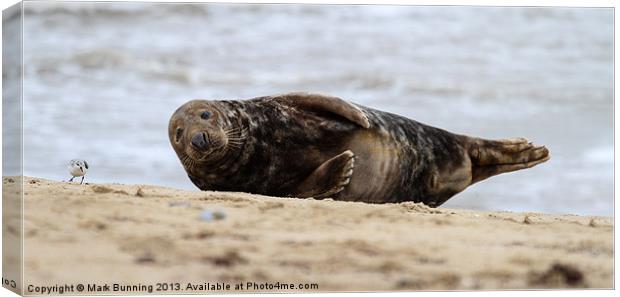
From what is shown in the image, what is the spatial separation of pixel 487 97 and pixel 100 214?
3664mm

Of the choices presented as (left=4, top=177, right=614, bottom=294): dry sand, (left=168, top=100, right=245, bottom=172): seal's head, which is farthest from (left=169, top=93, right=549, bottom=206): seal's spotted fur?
(left=4, top=177, right=614, bottom=294): dry sand

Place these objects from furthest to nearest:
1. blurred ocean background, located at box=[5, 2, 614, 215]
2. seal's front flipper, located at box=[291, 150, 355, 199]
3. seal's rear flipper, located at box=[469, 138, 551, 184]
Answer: seal's rear flipper, located at box=[469, 138, 551, 184] < blurred ocean background, located at box=[5, 2, 614, 215] < seal's front flipper, located at box=[291, 150, 355, 199]

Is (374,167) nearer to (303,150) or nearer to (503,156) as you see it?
(303,150)

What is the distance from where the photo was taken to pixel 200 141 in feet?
23.6

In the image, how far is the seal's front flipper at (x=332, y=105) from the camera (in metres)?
7.65

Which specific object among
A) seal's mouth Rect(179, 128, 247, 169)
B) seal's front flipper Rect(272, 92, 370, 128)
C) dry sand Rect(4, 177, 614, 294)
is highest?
seal's front flipper Rect(272, 92, 370, 128)

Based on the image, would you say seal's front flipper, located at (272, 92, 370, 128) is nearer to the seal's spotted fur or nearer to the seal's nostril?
the seal's spotted fur

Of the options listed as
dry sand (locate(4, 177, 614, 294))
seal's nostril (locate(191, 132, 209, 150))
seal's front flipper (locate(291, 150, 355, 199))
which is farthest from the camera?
seal's front flipper (locate(291, 150, 355, 199))

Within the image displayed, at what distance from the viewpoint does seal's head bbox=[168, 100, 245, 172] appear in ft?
23.8

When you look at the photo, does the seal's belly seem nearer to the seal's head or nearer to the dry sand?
the seal's head

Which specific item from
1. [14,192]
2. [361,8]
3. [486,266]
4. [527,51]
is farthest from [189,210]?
[527,51]

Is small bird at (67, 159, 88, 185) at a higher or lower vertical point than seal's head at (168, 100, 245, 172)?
lower

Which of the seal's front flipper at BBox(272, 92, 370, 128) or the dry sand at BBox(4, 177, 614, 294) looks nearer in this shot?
the dry sand at BBox(4, 177, 614, 294)

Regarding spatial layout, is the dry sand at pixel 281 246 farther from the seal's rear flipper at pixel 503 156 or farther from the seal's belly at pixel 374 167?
the seal's rear flipper at pixel 503 156
